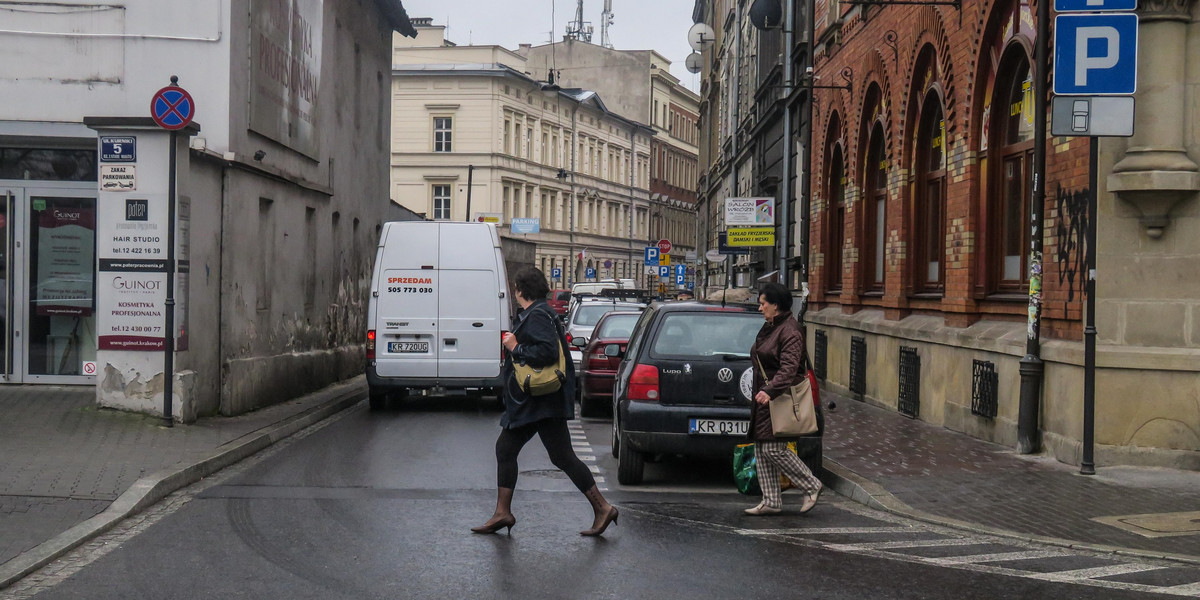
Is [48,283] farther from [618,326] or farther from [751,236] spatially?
[751,236]

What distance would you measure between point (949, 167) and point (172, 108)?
879 centimetres

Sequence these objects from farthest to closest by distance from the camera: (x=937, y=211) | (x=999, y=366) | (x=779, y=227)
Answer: (x=779, y=227) → (x=937, y=211) → (x=999, y=366)

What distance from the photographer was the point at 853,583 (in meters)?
7.12

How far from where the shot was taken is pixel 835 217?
24281mm

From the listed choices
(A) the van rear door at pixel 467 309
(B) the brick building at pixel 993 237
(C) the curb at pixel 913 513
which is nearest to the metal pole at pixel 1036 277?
(B) the brick building at pixel 993 237

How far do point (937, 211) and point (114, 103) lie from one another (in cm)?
1028

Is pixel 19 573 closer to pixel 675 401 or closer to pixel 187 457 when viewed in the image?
pixel 187 457

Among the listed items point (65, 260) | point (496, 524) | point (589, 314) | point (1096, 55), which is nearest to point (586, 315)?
point (589, 314)

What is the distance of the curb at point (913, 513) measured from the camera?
311 inches

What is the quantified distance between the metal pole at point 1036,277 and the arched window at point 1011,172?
1.21 m

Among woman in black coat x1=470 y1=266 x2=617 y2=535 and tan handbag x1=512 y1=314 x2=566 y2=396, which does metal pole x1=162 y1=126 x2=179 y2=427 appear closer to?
woman in black coat x1=470 y1=266 x2=617 y2=535

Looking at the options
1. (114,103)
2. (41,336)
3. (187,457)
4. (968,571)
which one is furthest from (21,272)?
(968,571)

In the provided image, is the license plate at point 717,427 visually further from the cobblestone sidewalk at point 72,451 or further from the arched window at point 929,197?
the arched window at point 929,197

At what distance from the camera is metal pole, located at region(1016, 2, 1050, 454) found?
12.1m
